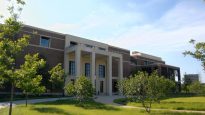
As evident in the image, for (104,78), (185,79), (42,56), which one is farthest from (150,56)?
(42,56)

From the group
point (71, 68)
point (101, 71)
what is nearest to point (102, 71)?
point (101, 71)

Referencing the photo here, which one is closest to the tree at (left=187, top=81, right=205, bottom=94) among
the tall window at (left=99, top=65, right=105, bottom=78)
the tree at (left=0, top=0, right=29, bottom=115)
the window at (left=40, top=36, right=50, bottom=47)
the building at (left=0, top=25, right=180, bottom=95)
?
the building at (left=0, top=25, right=180, bottom=95)

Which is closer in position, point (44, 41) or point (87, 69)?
point (44, 41)

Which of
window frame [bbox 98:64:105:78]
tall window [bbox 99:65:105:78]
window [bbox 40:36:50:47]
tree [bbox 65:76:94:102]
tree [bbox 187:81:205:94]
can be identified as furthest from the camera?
tall window [bbox 99:65:105:78]

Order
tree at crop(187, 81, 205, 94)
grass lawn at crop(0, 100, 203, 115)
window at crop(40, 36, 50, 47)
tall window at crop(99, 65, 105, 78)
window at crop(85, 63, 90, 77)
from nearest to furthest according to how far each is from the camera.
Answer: grass lawn at crop(0, 100, 203, 115) < tree at crop(187, 81, 205, 94) < window at crop(40, 36, 50, 47) < window at crop(85, 63, 90, 77) < tall window at crop(99, 65, 105, 78)

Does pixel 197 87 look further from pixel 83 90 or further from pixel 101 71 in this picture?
pixel 83 90

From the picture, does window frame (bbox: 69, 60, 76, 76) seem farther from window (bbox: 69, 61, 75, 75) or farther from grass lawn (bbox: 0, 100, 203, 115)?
grass lawn (bbox: 0, 100, 203, 115)

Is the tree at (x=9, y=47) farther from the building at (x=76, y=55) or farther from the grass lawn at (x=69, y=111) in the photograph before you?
the building at (x=76, y=55)

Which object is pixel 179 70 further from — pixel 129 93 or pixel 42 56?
pixel 129 93

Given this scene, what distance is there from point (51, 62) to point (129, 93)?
28865 mm

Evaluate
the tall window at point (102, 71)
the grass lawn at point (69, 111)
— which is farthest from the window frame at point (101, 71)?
the grass lawn at point (69, 111)

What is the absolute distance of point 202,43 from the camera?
43.8 ft

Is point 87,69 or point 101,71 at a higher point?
point 87,69

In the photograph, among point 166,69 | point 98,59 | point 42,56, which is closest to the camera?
point 42,56
